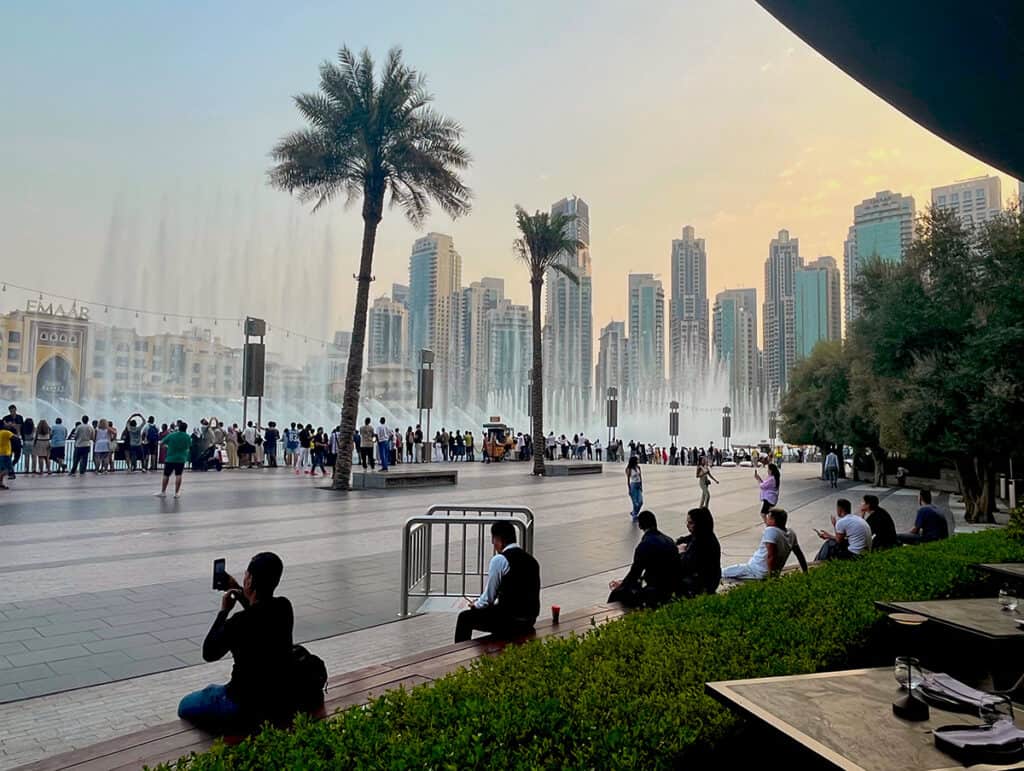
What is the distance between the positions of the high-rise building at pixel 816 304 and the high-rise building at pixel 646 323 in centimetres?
1824

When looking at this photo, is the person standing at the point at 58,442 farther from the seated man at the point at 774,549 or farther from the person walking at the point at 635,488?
the seated man at the point at 774,549

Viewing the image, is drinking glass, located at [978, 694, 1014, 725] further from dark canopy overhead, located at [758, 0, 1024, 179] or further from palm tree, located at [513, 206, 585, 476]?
palm tree, located at [513, 206, 585, 476]

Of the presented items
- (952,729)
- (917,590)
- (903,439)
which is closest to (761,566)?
(917,590)

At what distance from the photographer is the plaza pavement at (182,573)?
4.93 m

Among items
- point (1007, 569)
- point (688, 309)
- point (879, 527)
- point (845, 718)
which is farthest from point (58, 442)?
point (688, 309)

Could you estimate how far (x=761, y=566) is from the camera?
7.83 metres

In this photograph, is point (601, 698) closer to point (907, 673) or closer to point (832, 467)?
point (907, 673)

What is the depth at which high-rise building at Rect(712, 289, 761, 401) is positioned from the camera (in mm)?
94625

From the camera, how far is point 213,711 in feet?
11.0

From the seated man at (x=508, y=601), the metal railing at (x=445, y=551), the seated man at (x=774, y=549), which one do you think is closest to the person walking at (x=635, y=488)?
the metal railing at (x=445, y=551)

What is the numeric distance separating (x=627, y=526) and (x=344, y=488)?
879 centimetres

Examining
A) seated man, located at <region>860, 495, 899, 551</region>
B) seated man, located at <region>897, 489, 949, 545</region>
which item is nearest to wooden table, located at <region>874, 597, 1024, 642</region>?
seated man, located at <region>860, 495, 899, 551</region>

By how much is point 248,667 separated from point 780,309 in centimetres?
10365

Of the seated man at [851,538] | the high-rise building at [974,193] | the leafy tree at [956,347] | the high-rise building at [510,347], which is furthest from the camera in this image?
the high-rise building at [510,347]
